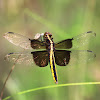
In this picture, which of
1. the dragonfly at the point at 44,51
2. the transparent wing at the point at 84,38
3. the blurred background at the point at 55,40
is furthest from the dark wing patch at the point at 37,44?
the transparent wing at the point at 84,38

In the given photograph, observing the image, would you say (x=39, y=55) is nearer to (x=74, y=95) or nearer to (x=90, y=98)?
(x=74, y=95)

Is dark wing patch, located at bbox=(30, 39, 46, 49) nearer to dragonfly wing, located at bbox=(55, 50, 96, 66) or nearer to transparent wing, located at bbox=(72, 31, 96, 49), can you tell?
dragonfly wing, located at bbox=(55, 50, 96, 66)

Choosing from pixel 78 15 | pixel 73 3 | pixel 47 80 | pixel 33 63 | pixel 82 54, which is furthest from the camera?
pixel 73 3

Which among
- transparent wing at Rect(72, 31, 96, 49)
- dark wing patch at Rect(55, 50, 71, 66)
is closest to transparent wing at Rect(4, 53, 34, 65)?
dark wing patch at Rect(55, 50, 71, 66)

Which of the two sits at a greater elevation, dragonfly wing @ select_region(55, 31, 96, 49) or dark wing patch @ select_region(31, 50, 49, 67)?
dragonfly wing @ select_region(55, 31, 96, 49)

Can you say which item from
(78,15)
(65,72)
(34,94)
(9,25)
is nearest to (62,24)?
(78,15)
